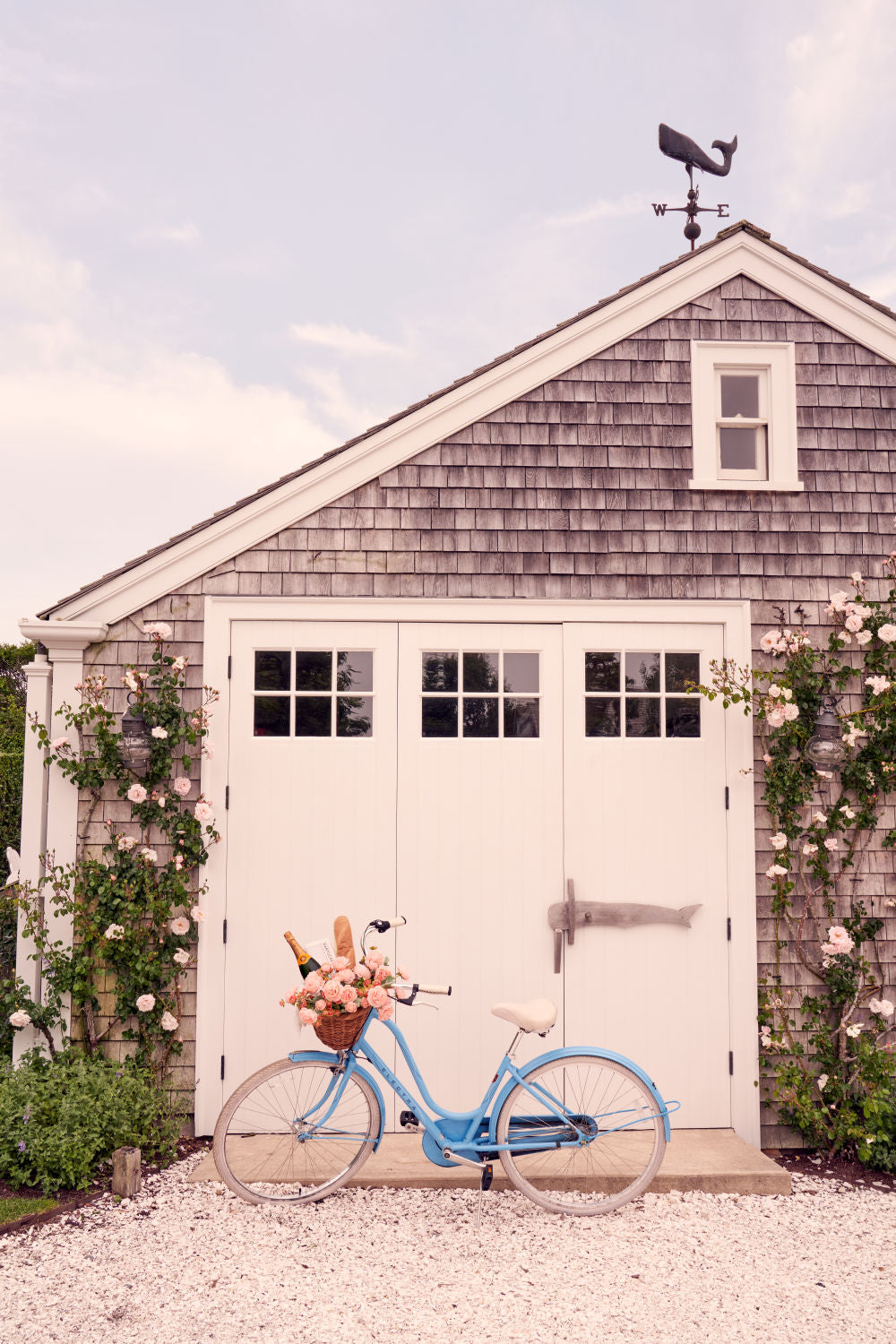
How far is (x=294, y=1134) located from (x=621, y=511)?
3464mm

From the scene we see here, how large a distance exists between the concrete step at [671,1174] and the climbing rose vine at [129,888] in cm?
84

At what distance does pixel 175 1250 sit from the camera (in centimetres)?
304

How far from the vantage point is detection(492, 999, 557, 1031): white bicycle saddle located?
332cm

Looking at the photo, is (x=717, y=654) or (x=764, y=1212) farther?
(x=717, y=654)

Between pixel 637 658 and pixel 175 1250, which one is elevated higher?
pixel 637 658

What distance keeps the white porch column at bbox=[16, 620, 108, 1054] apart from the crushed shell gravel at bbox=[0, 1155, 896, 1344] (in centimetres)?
139

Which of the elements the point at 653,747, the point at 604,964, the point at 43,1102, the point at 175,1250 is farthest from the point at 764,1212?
the point at 43,1102

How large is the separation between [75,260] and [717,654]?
417 inches

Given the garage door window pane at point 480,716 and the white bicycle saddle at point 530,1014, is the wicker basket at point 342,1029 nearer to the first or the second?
the white bicycle saddle at point 530,1014

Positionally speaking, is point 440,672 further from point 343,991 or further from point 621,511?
point 343,991

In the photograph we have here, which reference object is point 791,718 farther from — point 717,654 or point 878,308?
point 878,308

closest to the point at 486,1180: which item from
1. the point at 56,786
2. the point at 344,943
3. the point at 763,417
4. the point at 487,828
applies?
the point at 344,943

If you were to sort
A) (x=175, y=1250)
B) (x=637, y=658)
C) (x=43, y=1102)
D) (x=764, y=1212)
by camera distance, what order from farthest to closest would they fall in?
(x=637, y=658) < (x=43, y=1102) < (x=764, y=1212) < (x=175, y=1250)

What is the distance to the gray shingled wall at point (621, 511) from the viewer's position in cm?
441
